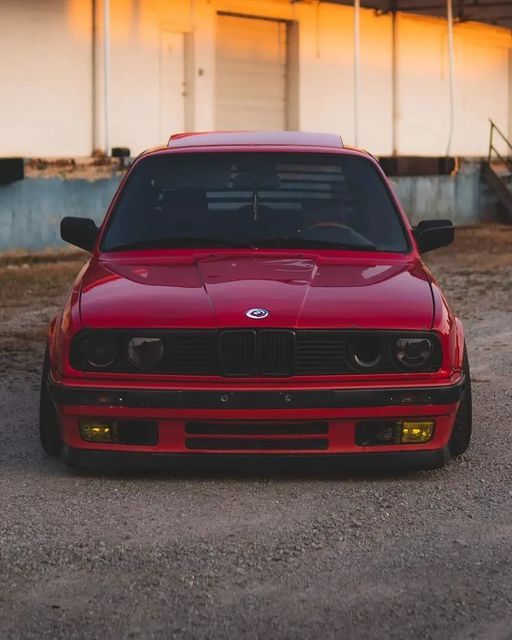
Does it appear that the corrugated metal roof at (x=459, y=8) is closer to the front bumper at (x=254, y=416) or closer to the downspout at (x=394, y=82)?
the downspout at (x=394, y=82)

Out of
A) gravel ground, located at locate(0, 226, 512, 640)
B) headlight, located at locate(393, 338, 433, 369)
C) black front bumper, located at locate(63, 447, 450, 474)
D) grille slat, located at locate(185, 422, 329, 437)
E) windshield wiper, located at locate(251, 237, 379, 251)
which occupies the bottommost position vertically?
gravel ground, located at locate(0, 226, 512, 640)

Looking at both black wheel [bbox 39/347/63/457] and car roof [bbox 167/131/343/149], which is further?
car roof [bbox 167/131/343/149]

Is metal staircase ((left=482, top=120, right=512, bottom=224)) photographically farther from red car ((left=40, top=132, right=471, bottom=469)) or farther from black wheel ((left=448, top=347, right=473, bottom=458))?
red car ((left=40, top=132, right=471, bottom=469))

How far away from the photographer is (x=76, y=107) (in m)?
18.5

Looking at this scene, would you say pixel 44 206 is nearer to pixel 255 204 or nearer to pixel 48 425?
pixel 255 204

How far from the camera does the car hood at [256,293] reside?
223 inches

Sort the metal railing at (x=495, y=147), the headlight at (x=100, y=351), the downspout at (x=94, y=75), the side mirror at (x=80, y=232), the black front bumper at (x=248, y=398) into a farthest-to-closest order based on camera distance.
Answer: the metal railing at (x=495, y=147), the downspout at (x=94, y=75), the side mirror at (x=80, y=232), the headlight at (x=100, y=351), the black front bumper at (x=248, y=398)

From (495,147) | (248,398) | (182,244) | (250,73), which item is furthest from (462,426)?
(495,147)

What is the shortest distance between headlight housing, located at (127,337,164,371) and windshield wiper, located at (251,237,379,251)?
3.57 ft

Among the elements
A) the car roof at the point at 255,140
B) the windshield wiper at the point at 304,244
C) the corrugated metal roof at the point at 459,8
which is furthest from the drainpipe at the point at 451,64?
the windshield wiper at the point at 304,244

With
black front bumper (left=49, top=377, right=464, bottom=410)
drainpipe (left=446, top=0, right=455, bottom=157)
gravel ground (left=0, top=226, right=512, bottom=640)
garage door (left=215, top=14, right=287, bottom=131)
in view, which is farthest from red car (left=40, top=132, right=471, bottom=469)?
drainpipe (left=446, top=0, right=455, bottom=157)

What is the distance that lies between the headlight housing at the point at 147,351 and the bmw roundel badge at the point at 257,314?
1.26 ft

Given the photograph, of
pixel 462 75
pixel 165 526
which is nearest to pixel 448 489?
pixel 165 526

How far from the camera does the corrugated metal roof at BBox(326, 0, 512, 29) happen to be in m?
24.4
